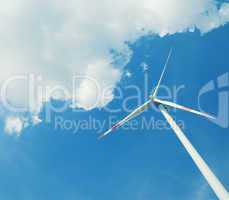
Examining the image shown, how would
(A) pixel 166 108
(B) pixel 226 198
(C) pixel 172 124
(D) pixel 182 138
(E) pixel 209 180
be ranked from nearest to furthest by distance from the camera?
1. (B) pixel 226 198
2. (E) pixel 209 180
3. (D) pixel 182 138
4. (C) pixel 172 124
5. (A) pixel 166 108

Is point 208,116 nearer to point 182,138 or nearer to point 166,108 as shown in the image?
point 182,138

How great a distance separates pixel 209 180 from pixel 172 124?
16.6m

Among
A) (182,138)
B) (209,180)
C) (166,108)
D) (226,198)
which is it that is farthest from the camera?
(166,108)

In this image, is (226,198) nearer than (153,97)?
Yes

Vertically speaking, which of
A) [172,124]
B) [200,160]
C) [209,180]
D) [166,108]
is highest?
[166,108]

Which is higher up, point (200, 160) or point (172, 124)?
Answer: point (172, 124)

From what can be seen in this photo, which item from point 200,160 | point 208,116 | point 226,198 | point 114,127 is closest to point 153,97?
point 114,127

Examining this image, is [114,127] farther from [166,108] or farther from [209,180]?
[209,180]

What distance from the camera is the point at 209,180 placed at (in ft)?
193

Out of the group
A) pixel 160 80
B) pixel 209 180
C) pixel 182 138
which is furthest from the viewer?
pixel 160 80

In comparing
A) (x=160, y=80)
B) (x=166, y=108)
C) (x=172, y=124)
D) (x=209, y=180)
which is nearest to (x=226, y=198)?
(x=209, y=180)

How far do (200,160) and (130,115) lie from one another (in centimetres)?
→ 2780

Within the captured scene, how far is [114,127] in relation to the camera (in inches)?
3386

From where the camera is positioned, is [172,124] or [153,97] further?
[153,97]
